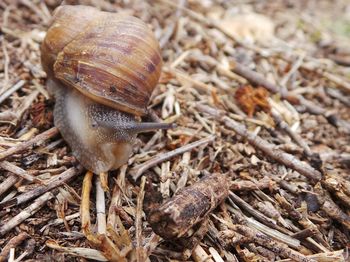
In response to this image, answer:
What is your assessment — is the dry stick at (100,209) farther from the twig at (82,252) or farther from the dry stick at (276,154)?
the dry stick at (276,154)

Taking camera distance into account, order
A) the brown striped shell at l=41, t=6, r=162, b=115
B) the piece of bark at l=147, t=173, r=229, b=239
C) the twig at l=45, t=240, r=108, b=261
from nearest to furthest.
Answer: the piece of bark at l=147, t=173, r=229, b=239 < the twig at l=45, t=240, r=108, b=261 < the brown striped shell at l=41, t=6, r=162, b=115

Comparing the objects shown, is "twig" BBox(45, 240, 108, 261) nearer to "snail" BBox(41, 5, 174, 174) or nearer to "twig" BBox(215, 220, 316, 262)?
"snail" BBox(41, 5, 174, 174)

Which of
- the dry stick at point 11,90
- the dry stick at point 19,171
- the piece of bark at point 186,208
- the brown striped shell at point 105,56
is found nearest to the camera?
the piece of bark at point 186,208

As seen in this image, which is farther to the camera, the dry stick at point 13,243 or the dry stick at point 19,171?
the dry stick at point 19,171

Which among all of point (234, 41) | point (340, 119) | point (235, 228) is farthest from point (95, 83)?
point (340, 119)

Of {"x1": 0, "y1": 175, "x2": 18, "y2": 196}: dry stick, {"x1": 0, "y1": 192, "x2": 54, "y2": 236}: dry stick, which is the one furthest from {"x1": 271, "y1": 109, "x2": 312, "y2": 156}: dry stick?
{"x1": 0, "y1": 175, "x2": 18, "y2": 196}: dry stick

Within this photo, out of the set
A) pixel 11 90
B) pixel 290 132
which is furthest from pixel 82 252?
pixel 290 132

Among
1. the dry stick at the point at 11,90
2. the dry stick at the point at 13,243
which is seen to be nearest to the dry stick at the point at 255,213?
the dry stick at the point at 13,243
